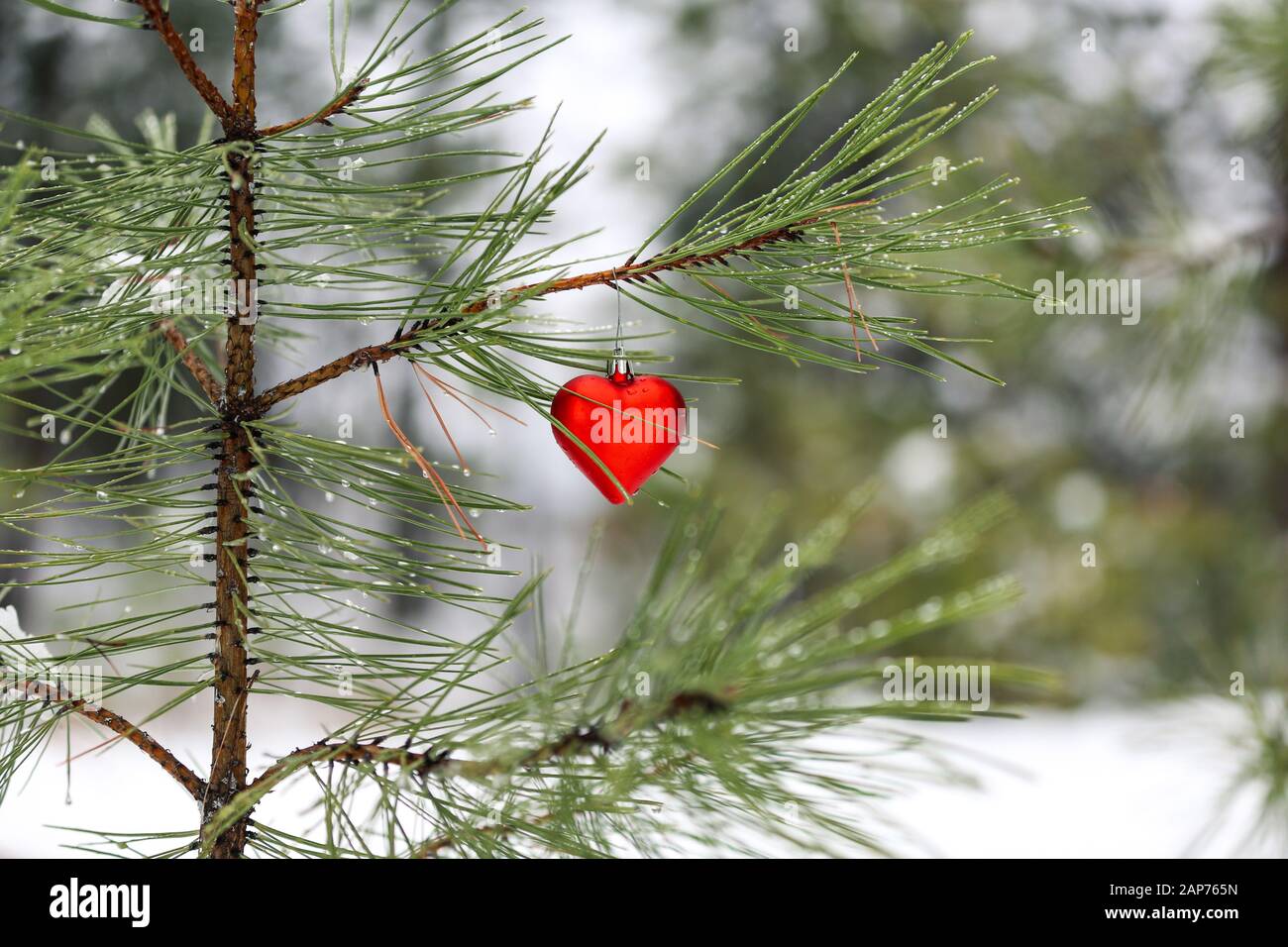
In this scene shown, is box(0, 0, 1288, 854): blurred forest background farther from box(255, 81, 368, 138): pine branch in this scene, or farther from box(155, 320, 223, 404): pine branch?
box(255, 81, 368, 138): pine branch

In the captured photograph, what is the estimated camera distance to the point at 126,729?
1.46 ft

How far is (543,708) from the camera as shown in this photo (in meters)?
0.34

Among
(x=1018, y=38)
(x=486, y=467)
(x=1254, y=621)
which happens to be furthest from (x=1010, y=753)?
(x=1018, y=38)

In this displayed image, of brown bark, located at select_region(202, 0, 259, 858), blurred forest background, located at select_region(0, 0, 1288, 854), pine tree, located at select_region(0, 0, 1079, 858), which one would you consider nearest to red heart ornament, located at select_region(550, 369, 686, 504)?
pine tree, located at select_region(0, 0, 1079, 858)

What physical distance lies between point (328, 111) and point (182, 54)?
0.05m

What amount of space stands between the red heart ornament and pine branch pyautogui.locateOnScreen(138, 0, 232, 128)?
0.57ft

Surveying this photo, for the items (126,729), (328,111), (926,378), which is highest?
(926,378)

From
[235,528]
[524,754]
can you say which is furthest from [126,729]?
[524,754]

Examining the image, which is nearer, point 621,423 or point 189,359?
point 621,423

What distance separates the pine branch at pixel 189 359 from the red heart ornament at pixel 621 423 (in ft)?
0.55

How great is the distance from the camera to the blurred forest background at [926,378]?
186 centimetres

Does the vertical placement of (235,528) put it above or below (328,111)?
below

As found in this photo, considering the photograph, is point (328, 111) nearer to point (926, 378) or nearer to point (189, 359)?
point (189, 359)
